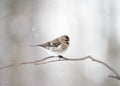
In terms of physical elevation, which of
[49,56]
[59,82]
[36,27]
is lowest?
[59,82]

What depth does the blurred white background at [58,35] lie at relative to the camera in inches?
41.7

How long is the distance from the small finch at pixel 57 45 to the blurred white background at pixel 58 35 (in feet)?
0.09

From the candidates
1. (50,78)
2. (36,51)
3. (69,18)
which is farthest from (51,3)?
(50,78)

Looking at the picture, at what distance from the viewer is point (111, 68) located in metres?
1.05

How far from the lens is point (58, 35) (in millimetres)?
1056

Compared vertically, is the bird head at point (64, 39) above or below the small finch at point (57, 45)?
above

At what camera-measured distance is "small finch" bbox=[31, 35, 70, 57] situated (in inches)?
40.3

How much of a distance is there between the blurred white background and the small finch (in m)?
0.03

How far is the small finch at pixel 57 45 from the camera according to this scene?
3.35ft

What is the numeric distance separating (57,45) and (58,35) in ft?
0.17

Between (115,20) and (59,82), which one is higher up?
(115,20)

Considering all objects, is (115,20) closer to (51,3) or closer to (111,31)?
(111,31)

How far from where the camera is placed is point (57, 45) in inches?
40.4

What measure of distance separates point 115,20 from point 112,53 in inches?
5.5
